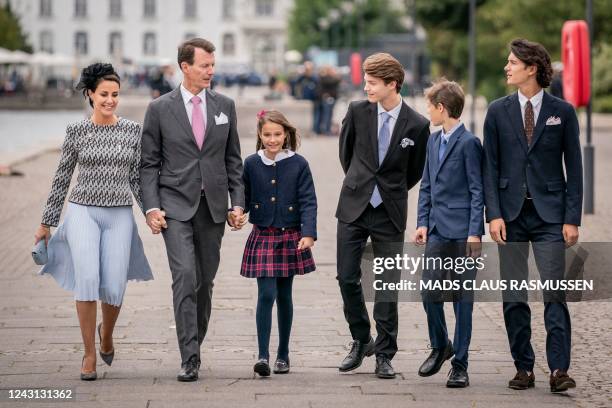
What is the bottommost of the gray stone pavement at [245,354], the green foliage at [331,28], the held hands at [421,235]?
the gray stone pavement at [245,354]

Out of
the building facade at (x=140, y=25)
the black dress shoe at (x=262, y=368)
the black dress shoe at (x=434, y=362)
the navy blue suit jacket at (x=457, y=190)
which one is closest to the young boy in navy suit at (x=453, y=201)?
the navy blue suit jacket at (x=457, y=190)

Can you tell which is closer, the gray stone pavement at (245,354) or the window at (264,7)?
the gray stone pavement at (245,354)

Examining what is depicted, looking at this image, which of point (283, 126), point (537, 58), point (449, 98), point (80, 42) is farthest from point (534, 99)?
point (80, 42)

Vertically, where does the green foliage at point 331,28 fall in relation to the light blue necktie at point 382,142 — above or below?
above

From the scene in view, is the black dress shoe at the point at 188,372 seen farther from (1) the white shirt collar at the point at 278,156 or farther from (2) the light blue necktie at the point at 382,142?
(2) the light blue necktie at the point at 382,142

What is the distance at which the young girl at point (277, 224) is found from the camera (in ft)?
24.8

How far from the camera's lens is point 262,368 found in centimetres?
744

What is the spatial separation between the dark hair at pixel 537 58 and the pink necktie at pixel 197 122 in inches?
63.6

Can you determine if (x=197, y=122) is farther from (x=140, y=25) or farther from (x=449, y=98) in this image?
(x=140, y=25)

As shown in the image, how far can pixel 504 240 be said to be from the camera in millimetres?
7145

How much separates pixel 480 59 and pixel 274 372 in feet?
163

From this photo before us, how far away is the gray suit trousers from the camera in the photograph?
7.44m

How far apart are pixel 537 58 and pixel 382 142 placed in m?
0.91

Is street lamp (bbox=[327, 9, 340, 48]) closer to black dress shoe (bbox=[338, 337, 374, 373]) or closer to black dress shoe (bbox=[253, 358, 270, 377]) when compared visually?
black dress shoe (bbox=[338, 337, 374, 373])
